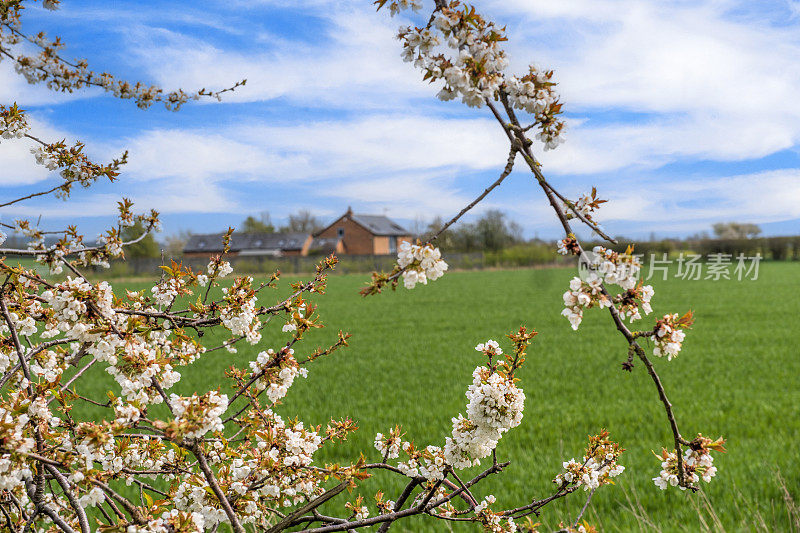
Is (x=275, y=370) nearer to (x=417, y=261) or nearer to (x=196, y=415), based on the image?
(x=196, y=415)

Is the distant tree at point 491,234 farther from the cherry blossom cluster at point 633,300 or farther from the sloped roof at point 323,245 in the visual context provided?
the cherry blossom cluster at point 633,300

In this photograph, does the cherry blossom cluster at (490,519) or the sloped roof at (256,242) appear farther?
the sloped roof at (256,242)

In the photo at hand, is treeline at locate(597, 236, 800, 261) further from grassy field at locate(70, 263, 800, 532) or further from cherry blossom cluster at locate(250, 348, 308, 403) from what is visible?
cherry blossom cluster at locate(250, 348, 308, 403)

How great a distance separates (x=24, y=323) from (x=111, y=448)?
0.71 metres

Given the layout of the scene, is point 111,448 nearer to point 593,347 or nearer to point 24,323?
point 24,323

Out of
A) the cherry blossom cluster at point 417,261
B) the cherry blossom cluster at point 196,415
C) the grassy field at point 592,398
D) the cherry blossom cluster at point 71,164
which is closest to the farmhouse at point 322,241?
the grassy field at point 592,398

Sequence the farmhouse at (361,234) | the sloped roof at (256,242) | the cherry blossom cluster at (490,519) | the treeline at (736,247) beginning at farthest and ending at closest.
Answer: the farmhouse at (361,234) → the sloped roof at (256,242) → the treeline at (736,247) → the cherry blossom cluster at (490,519)

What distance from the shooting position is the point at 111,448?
2553 mm

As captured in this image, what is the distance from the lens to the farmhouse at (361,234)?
221 feet

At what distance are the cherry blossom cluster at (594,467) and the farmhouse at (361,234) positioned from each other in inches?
2496

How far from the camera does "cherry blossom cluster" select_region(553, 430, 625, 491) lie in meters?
2.56

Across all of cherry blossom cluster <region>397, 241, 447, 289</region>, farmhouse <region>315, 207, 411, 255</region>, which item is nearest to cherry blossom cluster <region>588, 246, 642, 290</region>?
cherry blossom cluster <region>397, 241, 447, 289</region>

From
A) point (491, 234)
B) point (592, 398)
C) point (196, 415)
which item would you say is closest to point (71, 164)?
point (196, 415)

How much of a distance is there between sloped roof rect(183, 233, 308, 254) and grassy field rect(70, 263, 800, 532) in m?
45.2
